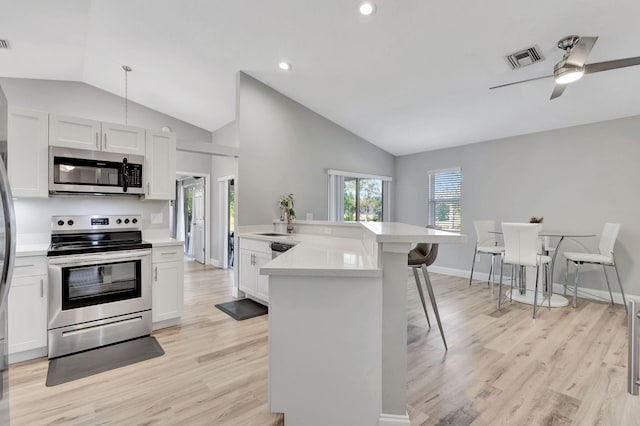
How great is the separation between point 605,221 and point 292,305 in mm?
4632

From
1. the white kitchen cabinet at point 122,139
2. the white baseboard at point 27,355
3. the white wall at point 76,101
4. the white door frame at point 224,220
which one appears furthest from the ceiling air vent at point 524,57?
the white baseboard at point 27,355

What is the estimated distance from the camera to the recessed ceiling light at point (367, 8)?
2484 millimetres

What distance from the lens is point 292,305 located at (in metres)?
1.53

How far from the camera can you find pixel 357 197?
18.6ft

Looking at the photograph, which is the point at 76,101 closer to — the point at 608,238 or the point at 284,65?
the point at 284,65

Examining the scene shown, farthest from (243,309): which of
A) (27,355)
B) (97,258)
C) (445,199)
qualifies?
(445,199)

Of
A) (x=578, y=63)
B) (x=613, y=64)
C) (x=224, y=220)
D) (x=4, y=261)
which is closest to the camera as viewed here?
(x=4, y=261)

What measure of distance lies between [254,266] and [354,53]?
282cm

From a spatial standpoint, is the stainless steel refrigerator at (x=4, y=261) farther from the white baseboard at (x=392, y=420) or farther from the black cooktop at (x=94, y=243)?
the white baseboard at (x=392, y=420)

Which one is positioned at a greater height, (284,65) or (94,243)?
(284,65)

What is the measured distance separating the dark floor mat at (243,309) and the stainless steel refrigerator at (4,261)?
2.12 m

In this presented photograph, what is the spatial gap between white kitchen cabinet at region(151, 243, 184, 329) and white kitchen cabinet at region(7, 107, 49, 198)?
1.12 m

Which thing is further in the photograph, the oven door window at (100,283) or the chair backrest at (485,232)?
the chair backrest at (485,232)

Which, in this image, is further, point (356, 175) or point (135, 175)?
point (356, 175)
